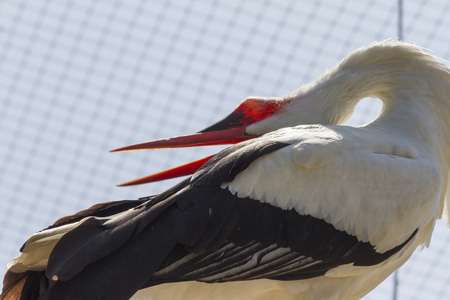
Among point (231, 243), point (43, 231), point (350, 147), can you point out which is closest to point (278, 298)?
point (231, 243)

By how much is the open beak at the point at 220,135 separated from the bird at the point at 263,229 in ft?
1.58

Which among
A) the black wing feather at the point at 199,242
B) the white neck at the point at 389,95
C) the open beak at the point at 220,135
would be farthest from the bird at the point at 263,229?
the open beak at the point at 220,135

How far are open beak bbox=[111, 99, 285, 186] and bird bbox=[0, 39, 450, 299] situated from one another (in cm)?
48

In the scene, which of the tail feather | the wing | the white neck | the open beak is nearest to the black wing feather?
the wing

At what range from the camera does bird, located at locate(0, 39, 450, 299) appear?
4062 millimetres

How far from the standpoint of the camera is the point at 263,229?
4.26m

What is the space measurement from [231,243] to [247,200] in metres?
0.17

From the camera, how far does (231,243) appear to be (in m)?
4.21

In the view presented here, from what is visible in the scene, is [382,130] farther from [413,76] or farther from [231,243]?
[231,243]

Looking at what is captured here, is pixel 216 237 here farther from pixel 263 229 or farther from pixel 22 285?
pixel 22 285

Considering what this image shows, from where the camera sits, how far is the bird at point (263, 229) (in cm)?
406

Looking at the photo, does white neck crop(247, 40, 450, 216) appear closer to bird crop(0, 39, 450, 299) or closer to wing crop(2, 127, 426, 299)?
bird crop(0, 39, 450, 299)

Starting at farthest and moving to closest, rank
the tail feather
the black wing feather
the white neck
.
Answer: the white neck → the tail feather → the black wing feather

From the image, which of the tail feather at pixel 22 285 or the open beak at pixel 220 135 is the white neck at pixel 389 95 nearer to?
the open beak at pixel 220 135
